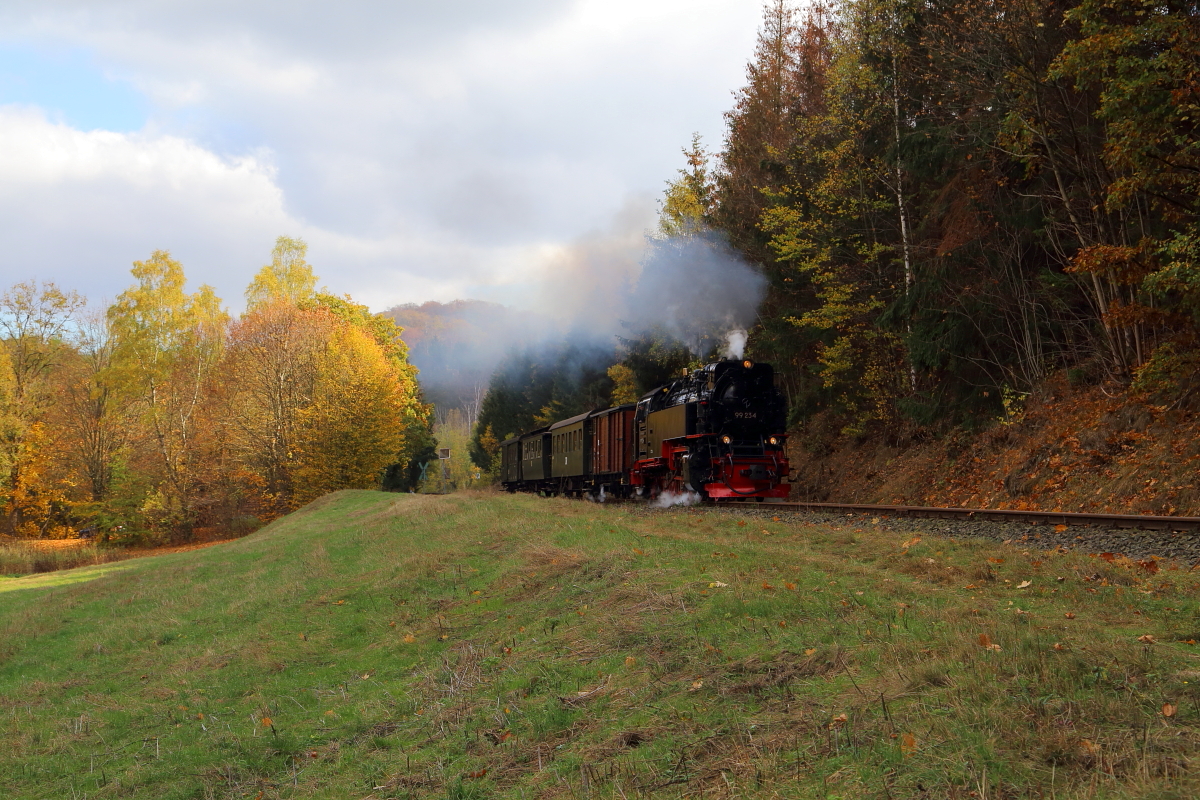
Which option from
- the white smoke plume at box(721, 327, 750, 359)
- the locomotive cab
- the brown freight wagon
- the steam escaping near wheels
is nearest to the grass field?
the locomotive cab

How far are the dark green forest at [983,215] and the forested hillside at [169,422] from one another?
73.4 ft

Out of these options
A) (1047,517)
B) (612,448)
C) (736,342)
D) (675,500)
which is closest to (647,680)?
(1047,517)

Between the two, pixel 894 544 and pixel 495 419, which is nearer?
pixel 894 544

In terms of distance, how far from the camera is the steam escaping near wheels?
68.1 ft

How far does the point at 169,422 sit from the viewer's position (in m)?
41.3

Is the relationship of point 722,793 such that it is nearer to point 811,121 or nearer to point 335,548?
point 335,548

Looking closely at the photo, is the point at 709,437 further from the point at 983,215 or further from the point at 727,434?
the point at 983,215

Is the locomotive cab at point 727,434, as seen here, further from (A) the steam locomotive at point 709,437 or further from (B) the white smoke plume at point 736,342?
(B) the white smoke plume at point 736,342

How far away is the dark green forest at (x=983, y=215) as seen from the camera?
13664 millimetres

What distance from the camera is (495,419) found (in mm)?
74938

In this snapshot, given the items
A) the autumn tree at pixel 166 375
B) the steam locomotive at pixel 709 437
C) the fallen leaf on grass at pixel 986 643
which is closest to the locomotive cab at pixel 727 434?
the steam locomotive at pixel 709 437

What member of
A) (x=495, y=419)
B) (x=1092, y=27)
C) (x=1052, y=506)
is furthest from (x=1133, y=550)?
(x=495, y=419)

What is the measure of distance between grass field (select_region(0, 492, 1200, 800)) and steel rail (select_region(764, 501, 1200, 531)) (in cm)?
199

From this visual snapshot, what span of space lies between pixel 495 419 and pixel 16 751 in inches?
2645
